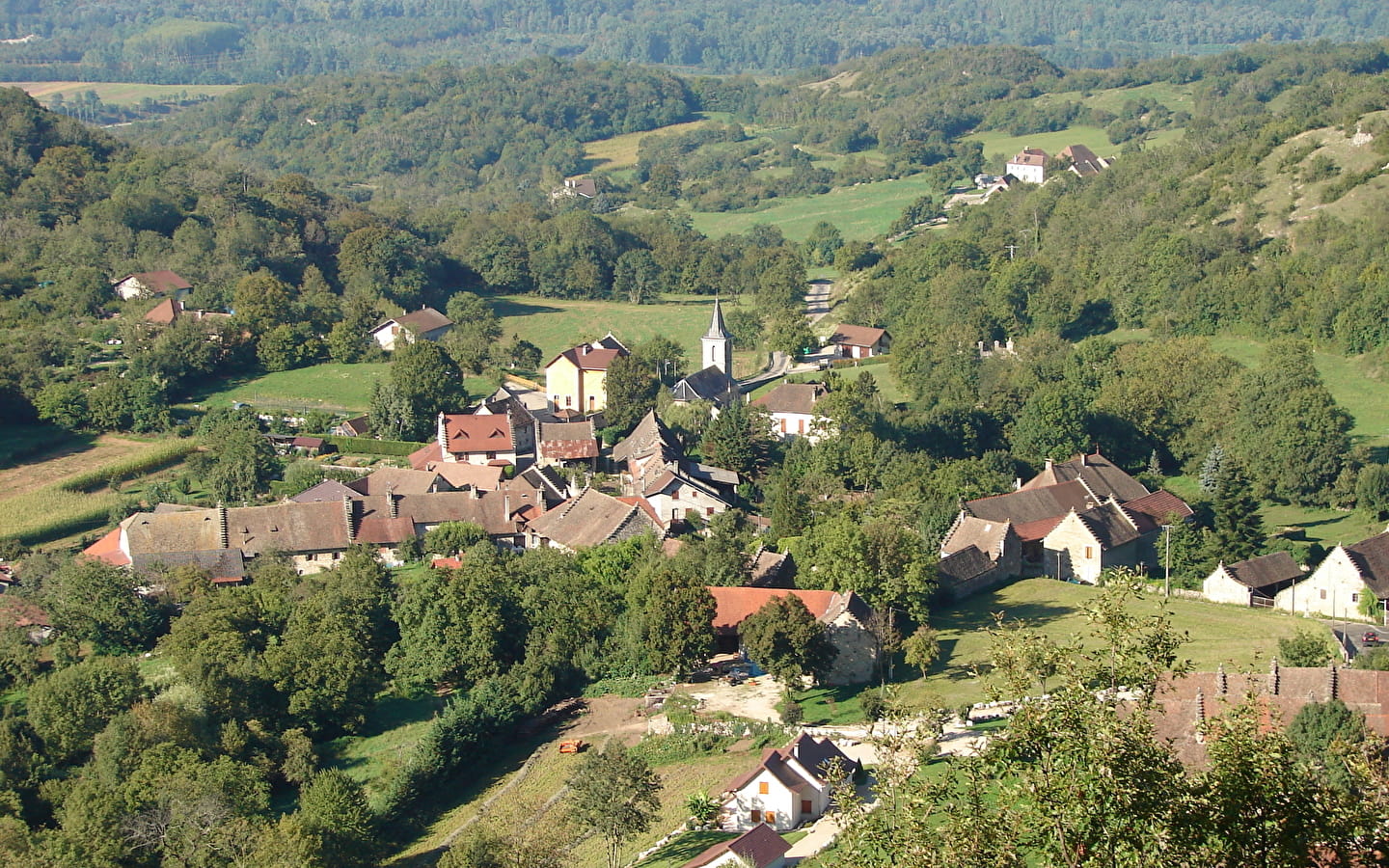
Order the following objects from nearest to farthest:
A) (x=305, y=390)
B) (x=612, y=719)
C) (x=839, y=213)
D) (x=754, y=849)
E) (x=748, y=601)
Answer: (x=754, y=849), (x=612, y=719), (x=748, y=601), (x=305, y=390), (x=839, y=213)

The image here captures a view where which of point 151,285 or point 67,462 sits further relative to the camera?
point 151,285

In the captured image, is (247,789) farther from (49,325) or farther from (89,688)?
(49,325)

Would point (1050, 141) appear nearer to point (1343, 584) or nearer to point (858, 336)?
point (858, 336)

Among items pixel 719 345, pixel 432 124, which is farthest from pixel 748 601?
pixel 432 124

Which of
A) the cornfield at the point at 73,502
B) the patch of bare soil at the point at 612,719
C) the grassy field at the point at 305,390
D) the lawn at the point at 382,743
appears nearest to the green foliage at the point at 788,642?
the patch of bare soil at the point at 612,719

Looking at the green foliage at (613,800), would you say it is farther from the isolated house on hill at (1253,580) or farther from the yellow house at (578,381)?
the yellow house at (578,381)

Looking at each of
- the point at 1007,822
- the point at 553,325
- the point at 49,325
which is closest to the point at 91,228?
the point at 49,325
